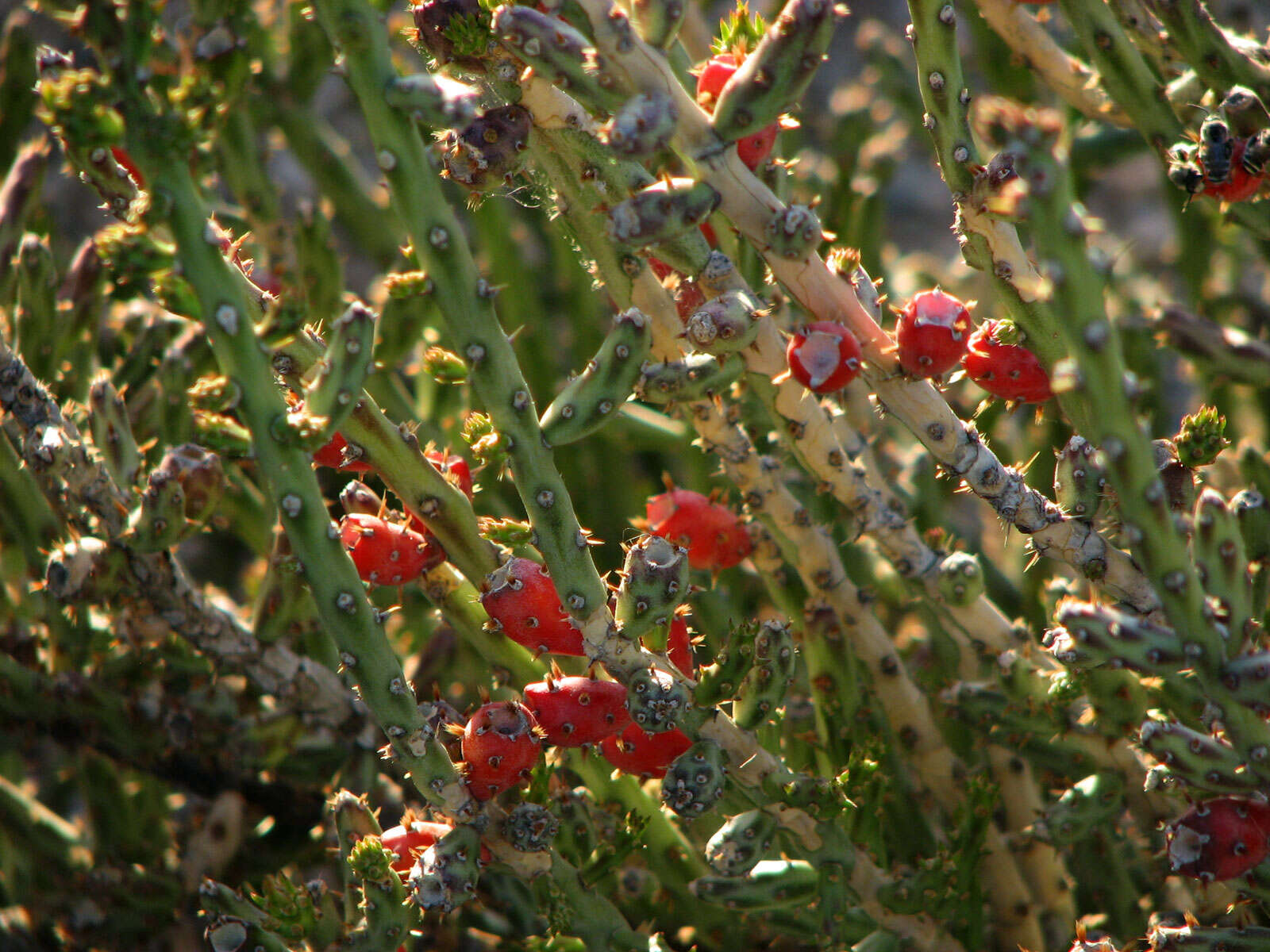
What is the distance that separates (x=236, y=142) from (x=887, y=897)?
2483 mm

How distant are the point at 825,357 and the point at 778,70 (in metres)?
0.37

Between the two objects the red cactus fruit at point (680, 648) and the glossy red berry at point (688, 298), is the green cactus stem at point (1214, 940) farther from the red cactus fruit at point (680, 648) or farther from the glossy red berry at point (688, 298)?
the glossy red berry at point (688, 298)

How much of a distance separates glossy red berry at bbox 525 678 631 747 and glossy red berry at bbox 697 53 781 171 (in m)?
0.80

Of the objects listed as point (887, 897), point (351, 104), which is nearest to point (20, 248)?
point (887, 897)

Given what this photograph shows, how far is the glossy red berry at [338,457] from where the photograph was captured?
59.8 inches

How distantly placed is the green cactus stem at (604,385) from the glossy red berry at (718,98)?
0.32 meters

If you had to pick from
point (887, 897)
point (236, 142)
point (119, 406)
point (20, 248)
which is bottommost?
point (887, 897)

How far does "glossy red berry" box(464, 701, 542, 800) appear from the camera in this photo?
147 cm

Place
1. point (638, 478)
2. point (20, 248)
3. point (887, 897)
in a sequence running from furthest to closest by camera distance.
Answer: point (638, 478) → point (20, 248) → point (887, 897)

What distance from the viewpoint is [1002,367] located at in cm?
153

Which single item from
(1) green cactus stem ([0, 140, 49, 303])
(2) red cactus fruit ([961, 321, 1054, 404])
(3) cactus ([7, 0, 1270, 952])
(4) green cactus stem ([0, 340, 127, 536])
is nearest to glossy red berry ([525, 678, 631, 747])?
(3) cactus ([7, 0, 1270, 952])

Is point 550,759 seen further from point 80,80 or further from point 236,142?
point 236,142

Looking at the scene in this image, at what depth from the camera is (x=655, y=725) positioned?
1.47 metres

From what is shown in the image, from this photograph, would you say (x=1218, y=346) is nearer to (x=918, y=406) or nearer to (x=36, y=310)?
(x=918, y=406)
